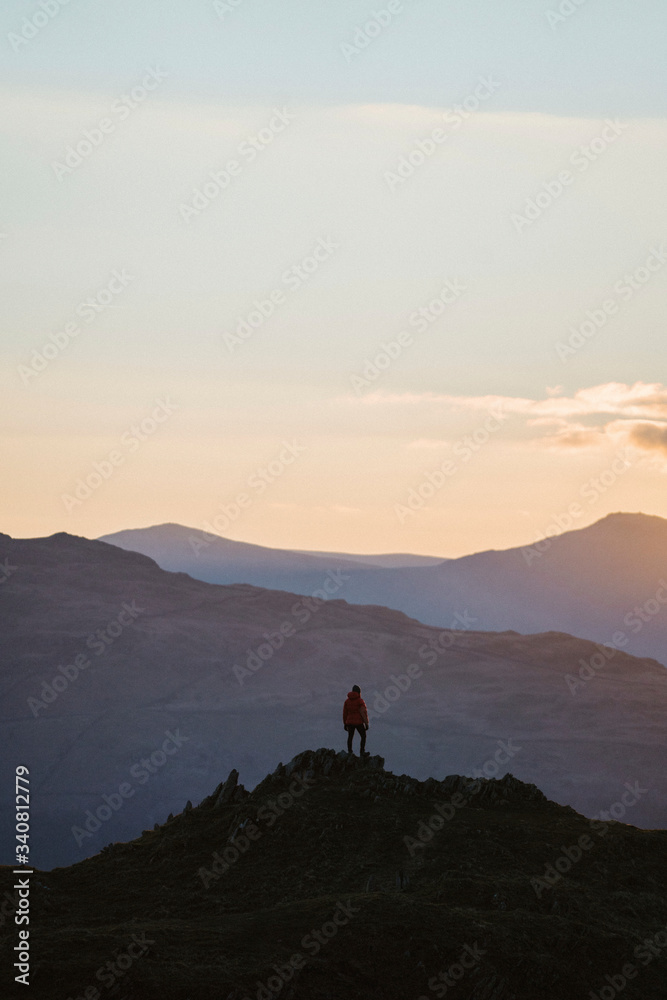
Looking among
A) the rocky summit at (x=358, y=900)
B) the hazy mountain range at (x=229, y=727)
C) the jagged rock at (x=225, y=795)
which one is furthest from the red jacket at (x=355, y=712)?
the hazy mountain range at (x=229, y=727)

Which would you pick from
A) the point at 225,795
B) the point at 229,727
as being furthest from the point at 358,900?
the point at 229,727

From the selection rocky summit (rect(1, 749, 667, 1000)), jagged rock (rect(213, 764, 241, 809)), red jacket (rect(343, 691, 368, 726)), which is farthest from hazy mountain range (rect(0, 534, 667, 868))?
rocky summit (rect(1, 749, 667, 1000))

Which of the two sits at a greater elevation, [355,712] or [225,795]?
[355,712]

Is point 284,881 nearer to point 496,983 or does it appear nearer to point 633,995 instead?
point 496,983

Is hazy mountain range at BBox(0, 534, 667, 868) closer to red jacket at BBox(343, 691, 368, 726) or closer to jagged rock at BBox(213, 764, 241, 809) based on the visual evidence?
jagged rock at BBox(213, 764, 241, 809)

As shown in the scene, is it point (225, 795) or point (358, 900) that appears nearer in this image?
point (358, 900)

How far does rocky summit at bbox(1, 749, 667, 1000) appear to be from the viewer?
21.9 metres

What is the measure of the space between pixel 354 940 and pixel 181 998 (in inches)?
159

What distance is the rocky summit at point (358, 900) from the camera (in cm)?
2186

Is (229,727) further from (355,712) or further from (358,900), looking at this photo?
(358,900)

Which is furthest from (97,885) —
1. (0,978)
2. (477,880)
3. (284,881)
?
(477,880)

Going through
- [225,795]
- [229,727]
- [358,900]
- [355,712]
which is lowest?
[358,900]

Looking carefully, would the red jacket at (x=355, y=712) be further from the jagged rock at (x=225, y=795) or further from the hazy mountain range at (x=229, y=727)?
the hazy mountain range at (x=229, y=727)

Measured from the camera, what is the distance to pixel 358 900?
959 inches
